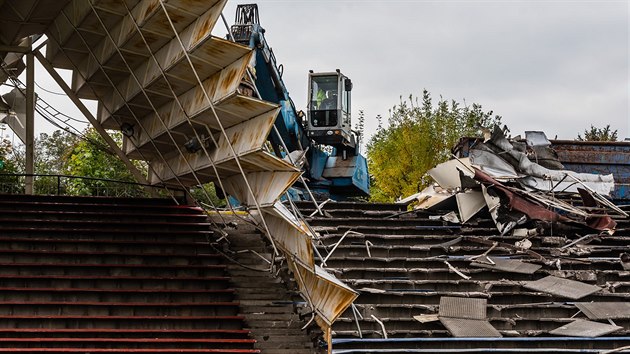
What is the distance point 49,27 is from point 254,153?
6.84 meters

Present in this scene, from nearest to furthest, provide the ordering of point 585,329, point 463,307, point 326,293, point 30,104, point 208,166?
point 326,293
point 585,329
point 463,307
point 208,166
point 30,104

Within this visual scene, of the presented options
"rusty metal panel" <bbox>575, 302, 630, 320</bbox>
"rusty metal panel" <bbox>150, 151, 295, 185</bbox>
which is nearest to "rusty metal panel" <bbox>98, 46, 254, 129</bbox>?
"rusty metal panel" <bbox>150, 151, 295, 185</bbox>

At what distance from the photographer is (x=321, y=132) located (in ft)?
87.0

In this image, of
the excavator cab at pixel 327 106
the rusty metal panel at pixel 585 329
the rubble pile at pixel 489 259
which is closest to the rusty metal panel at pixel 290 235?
the rubble pile at pixel 489 259

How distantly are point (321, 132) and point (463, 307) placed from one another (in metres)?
11.7

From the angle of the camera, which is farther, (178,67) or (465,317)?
(178,67)

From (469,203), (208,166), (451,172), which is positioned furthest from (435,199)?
(208,166)

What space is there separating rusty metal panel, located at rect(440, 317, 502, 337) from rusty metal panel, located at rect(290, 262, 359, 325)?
205 centimetres

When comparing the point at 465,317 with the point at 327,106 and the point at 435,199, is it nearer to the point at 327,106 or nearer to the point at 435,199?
the point at 435,199

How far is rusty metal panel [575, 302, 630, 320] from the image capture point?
15641mm

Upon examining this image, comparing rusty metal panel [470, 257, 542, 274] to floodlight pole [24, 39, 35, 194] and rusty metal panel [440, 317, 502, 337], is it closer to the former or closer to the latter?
rusty metal panel [440, 317, 502, 337]

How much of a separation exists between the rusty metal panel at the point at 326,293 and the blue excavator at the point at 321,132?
828cm

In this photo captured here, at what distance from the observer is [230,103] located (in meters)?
15.5

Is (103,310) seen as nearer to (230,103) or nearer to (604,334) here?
(230,103)
